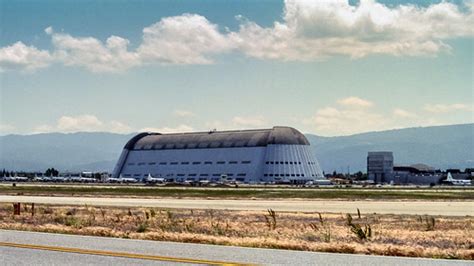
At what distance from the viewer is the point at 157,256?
15.5 metres

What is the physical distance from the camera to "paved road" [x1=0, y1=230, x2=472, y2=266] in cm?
1456

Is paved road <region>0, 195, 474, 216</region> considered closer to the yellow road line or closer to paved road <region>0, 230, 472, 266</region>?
paved road <region>0, 230, 472, 266</region>

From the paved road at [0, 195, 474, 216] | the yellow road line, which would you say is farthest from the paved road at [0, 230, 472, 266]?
the paved road at [0, 195, 474, 216]

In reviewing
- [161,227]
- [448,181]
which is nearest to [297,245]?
[161,227]

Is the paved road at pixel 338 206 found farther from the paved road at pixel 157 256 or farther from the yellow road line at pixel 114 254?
the yellow road line at pixel 114 254

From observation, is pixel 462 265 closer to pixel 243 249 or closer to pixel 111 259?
pixel 243 249

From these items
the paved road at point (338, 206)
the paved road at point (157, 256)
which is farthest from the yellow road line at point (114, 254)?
the paved road at point (338, 206)

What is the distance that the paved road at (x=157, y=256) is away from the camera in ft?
47.8

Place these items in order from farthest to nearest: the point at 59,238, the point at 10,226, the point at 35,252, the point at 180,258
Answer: the point at 10,226, the point at 59,238, the point at 35,252, the point at 180,258

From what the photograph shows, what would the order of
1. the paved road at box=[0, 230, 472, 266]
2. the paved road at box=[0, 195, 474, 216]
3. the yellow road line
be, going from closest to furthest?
the yellow road line, the paved road at box=[0, 230, 472, 266], the paved road at box=[0, 195, 474, 216]

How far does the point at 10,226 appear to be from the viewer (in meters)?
26.8

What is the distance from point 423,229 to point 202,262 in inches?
780

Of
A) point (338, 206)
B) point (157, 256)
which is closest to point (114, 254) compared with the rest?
point (157, 256)

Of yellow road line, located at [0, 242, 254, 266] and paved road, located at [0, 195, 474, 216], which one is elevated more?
yellow road line, located at [0, 242, 254, 266]
